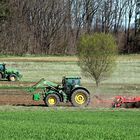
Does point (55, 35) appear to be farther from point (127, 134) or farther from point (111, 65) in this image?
point (127, 134)

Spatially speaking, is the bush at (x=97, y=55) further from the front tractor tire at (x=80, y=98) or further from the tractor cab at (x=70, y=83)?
the tractor cab at (x=70, y=83)

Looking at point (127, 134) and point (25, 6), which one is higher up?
point (25, 6)

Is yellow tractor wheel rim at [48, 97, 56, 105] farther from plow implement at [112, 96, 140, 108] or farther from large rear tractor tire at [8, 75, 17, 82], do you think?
large rear tractor tire at [8, 75, 17, 82]

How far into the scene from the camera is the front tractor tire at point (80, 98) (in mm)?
24692

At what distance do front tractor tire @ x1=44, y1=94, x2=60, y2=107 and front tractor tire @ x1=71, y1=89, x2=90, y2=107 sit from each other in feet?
2.69

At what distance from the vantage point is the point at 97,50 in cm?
3691

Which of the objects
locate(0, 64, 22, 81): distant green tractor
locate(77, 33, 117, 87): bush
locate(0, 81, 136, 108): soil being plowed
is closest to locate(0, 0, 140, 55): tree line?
locate(0, 64, 22, 81): distant green tractor

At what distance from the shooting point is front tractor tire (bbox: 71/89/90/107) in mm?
24692

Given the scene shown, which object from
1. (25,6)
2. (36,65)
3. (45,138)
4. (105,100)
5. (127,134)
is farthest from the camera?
(25,6)

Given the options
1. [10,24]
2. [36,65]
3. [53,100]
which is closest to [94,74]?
[53,100]

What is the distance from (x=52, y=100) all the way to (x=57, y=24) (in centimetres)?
7560

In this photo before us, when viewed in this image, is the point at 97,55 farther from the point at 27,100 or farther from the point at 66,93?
the point at 66,93

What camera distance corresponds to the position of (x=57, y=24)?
99688mm

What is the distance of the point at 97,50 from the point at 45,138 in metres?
27.0
